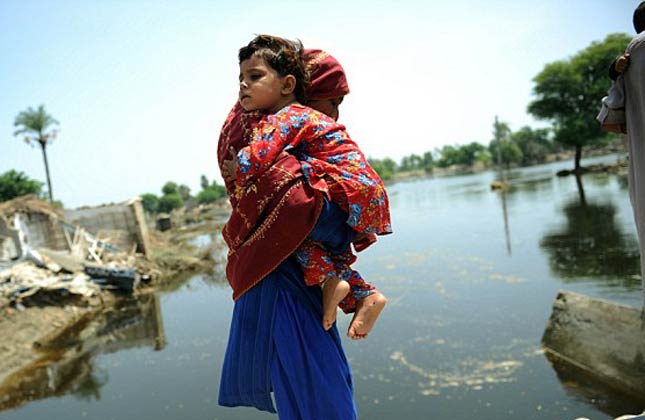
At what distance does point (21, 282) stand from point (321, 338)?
10712 millimetres

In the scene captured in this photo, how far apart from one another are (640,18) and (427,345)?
594 cm

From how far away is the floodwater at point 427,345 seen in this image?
571 cm

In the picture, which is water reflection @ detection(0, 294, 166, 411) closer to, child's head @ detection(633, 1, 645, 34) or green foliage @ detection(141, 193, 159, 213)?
child's head @ detection(633, 1, 645, 34)

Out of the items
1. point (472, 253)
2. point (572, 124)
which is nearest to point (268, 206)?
point (472, 253)

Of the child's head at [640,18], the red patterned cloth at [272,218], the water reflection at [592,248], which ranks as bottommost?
the water reflection at [592,248]

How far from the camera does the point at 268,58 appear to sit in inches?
53.9

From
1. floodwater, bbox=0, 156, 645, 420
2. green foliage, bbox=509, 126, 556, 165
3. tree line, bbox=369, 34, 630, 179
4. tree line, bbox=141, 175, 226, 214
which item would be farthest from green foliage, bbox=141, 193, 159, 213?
green foliage, bbox=509, 126, 556, 165

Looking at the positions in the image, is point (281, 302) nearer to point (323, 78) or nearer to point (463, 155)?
point (323, 78)

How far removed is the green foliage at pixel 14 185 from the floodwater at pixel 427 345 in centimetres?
2619

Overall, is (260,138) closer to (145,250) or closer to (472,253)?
(472,253)

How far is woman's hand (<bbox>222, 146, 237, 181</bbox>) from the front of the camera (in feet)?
4.35

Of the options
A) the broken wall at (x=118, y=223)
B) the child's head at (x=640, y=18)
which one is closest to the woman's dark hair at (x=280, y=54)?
the child's head at (x=640, y=18)

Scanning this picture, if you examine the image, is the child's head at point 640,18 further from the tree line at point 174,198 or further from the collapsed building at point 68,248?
the tree line at point 174,198

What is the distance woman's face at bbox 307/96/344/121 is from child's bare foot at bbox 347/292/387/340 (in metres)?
0.55
